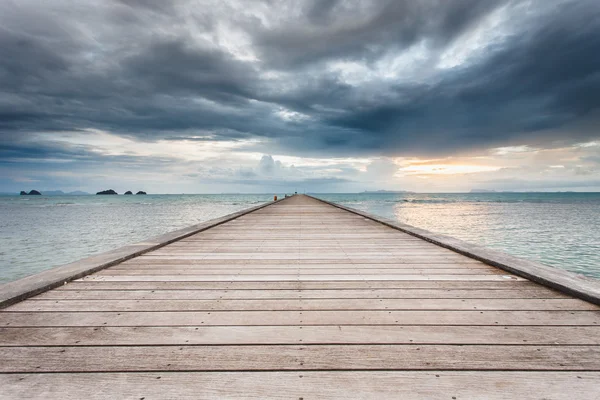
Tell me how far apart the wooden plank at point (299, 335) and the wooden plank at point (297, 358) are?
0.07 meters

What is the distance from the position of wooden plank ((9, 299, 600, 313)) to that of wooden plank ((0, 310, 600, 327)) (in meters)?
0.08

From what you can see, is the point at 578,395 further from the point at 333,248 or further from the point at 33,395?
the point at 333,248

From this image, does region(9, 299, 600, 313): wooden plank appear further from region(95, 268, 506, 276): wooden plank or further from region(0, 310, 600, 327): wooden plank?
region(95, 268, 506, 276): wooden plank

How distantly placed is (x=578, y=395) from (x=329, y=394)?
113 cm

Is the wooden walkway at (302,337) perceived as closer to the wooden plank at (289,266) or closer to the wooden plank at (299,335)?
the wooden plank at (299,335)

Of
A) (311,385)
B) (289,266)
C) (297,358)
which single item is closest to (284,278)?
(289,266)

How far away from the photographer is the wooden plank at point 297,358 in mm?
1678

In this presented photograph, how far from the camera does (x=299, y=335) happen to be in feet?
6.64

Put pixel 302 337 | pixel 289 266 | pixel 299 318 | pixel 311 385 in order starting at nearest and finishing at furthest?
pixel 311 385
pixel 302 337
pixel 299 318
pixel 289 266

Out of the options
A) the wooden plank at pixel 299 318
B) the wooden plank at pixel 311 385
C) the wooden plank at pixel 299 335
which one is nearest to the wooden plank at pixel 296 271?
the wooden plank at pixel 299 318

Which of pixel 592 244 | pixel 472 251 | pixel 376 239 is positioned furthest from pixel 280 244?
pixel 592 244

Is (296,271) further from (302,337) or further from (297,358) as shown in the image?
(297,358)

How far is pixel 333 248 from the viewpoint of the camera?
5.04 meters

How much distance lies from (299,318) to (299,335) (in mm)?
268
